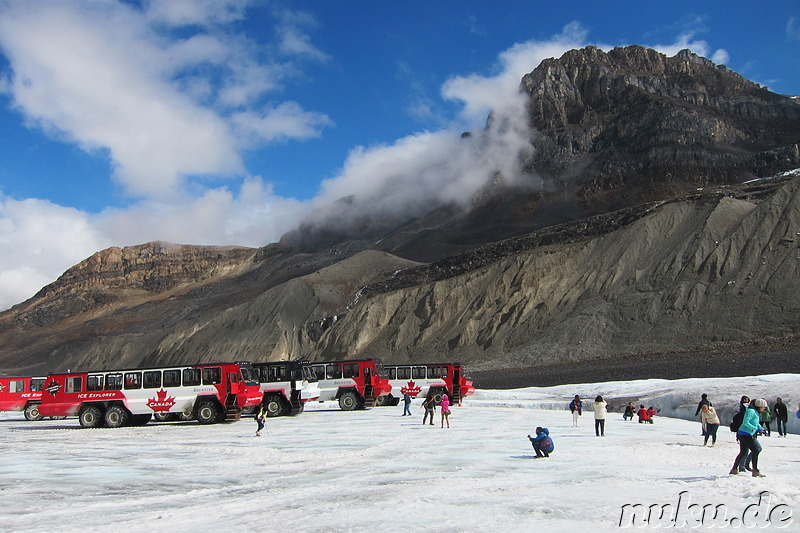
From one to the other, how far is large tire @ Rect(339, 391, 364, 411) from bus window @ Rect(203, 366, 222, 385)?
894cm

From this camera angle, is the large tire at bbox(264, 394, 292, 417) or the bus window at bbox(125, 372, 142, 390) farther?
the large tire at bbox(264, 394, 292, 417)

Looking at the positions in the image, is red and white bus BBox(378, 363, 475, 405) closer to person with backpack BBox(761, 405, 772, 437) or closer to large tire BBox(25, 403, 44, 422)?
large tire BBox(25, 403, 44, 422)

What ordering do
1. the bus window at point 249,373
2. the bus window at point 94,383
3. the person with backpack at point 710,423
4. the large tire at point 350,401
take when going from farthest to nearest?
the large tire at point 350,401, the bus window at point 249,373, the bus window at point 94,383, the person with backpack at point 710,423

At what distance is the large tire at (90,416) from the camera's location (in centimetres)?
2748

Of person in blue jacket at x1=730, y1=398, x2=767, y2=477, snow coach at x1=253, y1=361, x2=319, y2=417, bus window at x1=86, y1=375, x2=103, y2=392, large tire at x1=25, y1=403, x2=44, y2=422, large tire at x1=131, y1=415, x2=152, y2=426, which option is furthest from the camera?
large tire at x1=25, y1=403, x2=44, y2=422

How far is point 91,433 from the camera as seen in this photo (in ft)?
Result: 82.8

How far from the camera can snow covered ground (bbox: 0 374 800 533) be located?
967 cm

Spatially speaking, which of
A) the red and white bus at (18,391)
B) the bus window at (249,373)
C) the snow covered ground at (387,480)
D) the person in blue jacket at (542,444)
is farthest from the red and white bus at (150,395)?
the red and white bus at (18,391)

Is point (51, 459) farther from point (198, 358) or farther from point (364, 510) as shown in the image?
point (198, 358)

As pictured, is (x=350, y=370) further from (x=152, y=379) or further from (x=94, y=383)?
(x=94, y=383)

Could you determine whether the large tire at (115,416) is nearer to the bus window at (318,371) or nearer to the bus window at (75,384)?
the bus window at (75,384)

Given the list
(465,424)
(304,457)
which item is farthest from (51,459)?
(465,424)

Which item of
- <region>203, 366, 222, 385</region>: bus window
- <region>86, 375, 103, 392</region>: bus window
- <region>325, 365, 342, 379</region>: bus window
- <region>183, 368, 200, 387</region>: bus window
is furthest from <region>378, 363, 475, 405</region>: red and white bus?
<region>86, 375, 103, 392</region>: bus window

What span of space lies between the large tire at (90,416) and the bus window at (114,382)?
41.6 inches
